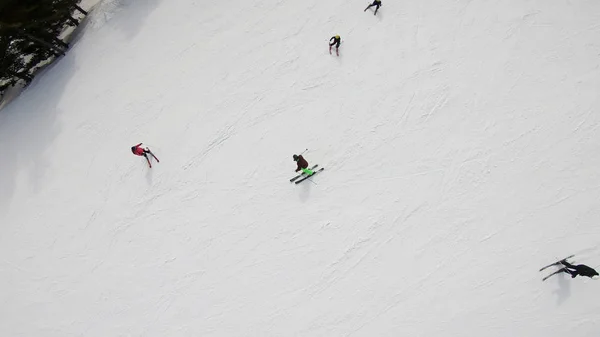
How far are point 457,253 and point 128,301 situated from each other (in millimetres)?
9057

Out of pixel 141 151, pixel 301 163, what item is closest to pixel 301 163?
pixel 301 163

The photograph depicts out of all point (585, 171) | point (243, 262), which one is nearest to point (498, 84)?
point (585, 171)

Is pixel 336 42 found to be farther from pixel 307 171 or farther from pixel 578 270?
pixel 578 270

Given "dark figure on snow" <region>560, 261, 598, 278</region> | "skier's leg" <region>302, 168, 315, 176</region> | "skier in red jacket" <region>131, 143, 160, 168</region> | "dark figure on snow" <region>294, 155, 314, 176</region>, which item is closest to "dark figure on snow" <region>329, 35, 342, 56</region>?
"dark figure on snow" <region>294, 155, 314, 176</region>

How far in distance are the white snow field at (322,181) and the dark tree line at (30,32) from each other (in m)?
2.08

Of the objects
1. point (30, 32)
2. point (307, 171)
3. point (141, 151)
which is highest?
point (30, 32)

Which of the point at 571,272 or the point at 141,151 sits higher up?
the point at 141,151

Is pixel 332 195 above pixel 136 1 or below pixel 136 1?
below

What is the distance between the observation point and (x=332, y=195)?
34.7 feet

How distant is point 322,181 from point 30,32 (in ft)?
38.3

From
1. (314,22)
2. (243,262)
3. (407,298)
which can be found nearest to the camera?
(407,298)

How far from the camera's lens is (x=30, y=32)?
13367 millimetres

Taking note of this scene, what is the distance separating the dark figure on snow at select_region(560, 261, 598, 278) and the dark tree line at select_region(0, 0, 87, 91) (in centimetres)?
1684

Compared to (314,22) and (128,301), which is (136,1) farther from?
(128,301)
